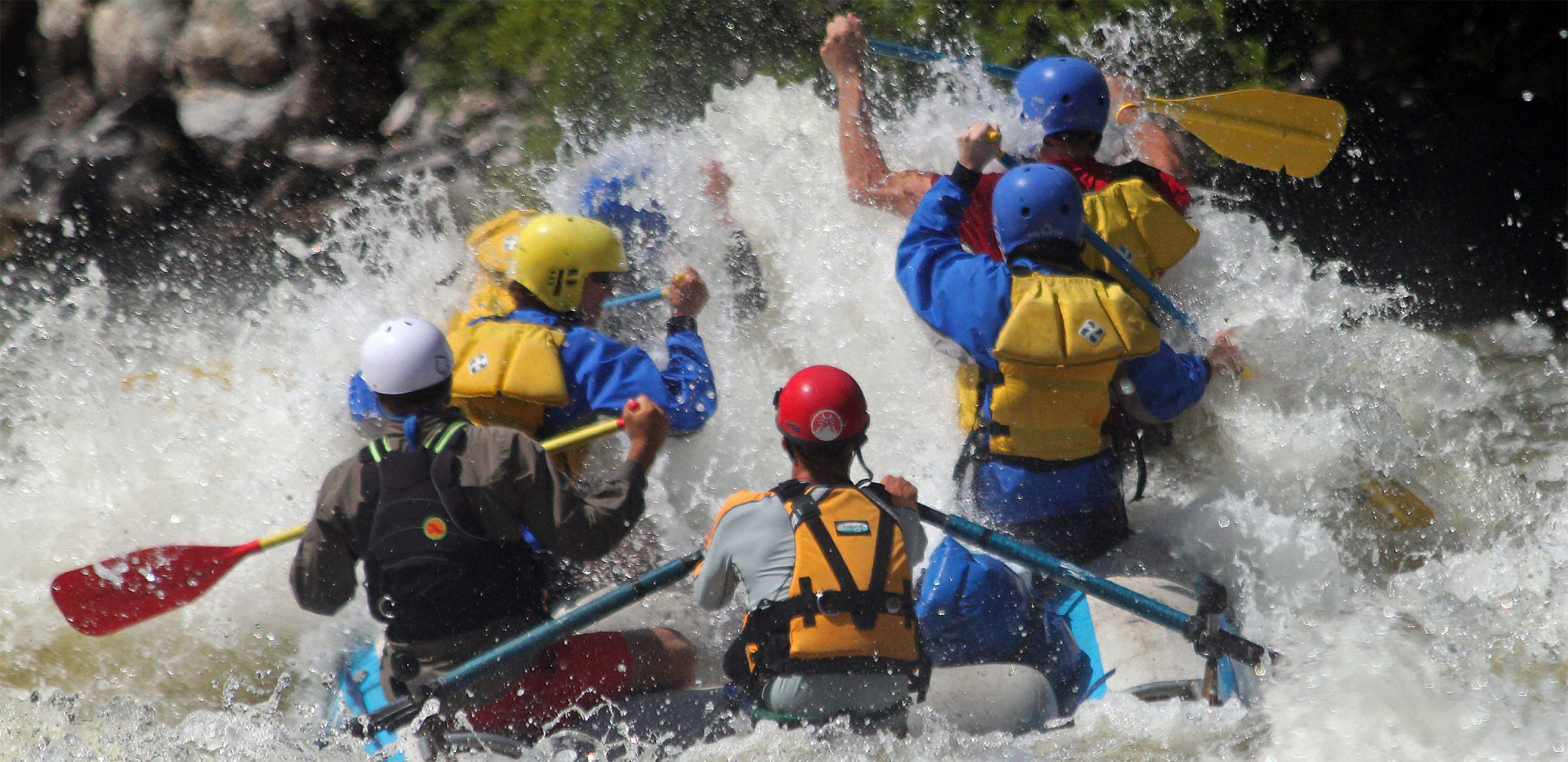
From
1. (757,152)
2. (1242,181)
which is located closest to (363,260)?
(757,152)

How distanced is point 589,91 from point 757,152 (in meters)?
2.32

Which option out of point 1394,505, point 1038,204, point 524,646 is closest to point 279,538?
point 524,646

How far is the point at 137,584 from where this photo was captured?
3871mm

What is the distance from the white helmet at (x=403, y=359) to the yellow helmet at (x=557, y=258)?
0.74 m

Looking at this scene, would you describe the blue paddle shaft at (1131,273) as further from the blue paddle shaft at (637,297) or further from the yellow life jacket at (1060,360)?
the blue paddle shaft at (637,297)

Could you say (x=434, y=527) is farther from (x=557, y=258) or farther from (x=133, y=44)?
(x=133, y=44)

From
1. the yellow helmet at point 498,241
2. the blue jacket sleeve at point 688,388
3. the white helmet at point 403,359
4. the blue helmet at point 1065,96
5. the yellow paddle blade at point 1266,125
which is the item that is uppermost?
the blue helmet at point 1065,96

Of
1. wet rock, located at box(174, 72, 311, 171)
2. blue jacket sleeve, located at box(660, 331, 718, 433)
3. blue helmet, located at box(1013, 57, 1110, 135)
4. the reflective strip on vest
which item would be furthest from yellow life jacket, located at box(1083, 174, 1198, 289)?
wet rock, located at box(174, 72, 311, 171)

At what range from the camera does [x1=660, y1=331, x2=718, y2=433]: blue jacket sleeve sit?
13.3 feet

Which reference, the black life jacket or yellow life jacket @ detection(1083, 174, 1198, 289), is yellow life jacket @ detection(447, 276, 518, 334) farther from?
yellow life jacket @ detection(1083, 174, 1198, 289)

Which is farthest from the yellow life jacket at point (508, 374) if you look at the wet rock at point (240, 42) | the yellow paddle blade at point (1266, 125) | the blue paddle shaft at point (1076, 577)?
the wet rock at point (240, 42)

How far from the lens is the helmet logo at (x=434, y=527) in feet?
10.5

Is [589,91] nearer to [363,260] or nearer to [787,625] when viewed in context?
[363,260]

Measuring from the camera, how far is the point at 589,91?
824 centimetres
